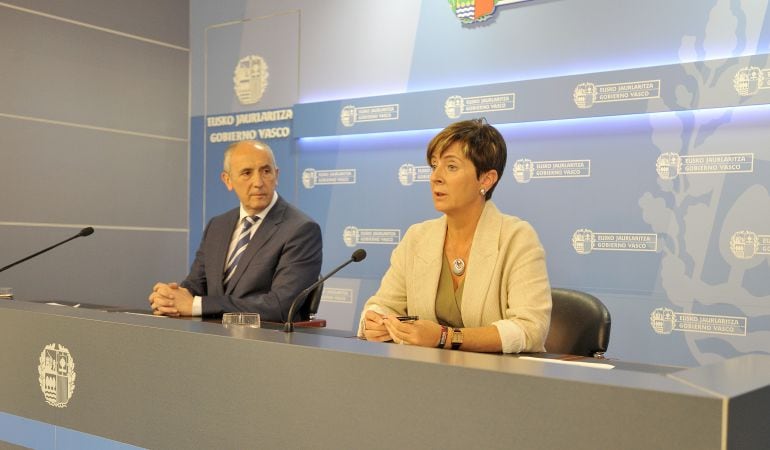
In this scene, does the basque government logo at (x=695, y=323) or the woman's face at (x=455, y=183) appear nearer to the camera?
the woman's face at (x=455, y=183)

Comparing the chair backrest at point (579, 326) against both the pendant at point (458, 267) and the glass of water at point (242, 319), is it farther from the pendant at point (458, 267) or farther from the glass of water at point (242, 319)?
the glass of water at point (242, 319)

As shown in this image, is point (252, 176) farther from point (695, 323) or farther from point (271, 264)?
point (695, 323)

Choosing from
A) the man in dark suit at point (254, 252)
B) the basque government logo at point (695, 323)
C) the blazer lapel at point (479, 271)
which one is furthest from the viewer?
the basque government logo at point (695, 323)

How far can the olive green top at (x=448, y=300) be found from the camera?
2.41m

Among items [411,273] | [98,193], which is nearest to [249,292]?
[411,273]

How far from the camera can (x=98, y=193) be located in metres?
5.59

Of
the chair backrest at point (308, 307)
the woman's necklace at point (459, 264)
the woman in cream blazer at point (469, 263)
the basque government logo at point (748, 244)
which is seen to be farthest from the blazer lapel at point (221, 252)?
the basque government logo at point (748, 244)

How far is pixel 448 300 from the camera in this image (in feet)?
7.96

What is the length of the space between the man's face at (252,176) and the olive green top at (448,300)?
4.04 feet

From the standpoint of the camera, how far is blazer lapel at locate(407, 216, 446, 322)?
2432mm

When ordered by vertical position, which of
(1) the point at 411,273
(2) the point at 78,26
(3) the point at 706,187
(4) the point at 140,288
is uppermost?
(2) the point at 78,26

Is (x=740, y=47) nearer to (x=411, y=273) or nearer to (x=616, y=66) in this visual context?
(x=616, y=66)

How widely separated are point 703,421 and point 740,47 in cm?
322

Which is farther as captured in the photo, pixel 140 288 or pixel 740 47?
pixel 140 288
